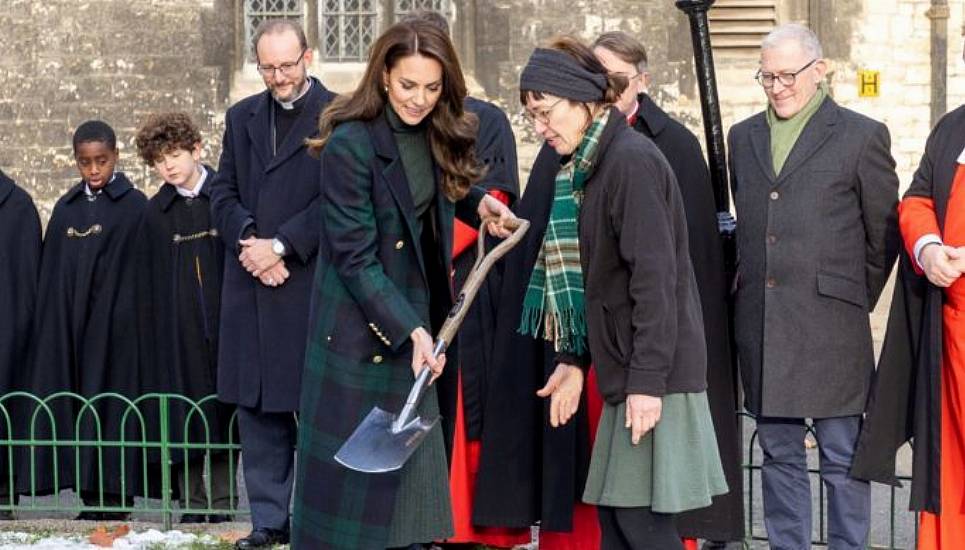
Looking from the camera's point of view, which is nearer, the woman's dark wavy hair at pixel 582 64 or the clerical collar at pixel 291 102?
the woman's dark wavy hair at pixel 582 64

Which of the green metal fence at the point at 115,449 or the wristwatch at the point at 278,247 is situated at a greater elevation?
the wristwatch at the point at 278,247

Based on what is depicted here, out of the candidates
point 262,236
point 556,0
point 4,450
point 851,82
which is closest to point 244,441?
point 262,236

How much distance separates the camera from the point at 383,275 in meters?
5.29

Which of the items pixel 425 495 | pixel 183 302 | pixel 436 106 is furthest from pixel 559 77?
pixel 183 302

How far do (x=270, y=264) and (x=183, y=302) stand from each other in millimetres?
1179

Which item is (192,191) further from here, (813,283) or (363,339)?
(813,283)

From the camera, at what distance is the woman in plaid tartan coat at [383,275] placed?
527 centimetres

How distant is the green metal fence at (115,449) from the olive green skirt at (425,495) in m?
2.16

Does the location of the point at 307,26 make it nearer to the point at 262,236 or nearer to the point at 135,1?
the point at 135,1

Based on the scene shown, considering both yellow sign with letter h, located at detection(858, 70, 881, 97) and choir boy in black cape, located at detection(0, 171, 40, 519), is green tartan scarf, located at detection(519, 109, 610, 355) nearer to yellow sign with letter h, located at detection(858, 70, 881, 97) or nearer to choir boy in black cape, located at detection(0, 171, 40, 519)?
choir boy in black cape, located at detection(0, 171, 40, 519)

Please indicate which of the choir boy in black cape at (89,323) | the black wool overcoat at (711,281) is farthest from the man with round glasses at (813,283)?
the choir boy in black cape at (89,323)

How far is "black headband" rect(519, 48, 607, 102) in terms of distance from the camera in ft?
17.0

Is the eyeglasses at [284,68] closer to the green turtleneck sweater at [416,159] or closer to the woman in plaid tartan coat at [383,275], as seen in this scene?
the woman in plaid tartan coat at [383,275]

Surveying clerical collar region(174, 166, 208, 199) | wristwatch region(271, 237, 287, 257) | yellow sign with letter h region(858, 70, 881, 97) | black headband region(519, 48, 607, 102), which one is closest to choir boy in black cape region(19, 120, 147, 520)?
clerical collar region(174, 166, 208, 199)
